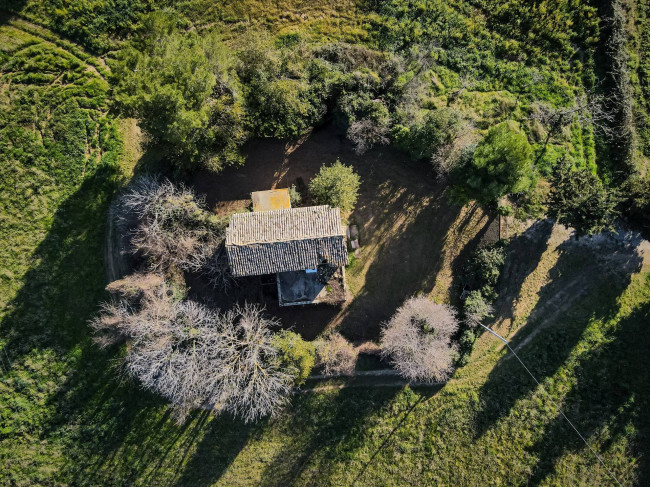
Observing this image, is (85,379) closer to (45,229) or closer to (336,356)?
(45,229)

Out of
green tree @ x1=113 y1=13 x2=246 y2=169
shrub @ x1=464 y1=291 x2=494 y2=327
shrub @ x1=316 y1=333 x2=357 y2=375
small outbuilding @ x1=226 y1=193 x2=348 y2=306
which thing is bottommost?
shrub @ x1=316 y1=333 x2=357 y2=375

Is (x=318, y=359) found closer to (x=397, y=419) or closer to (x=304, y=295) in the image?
(x=304, y=295)

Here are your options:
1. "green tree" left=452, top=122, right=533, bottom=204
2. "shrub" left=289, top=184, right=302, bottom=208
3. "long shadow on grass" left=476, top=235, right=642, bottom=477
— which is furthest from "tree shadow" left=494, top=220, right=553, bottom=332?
"shrub" left=289, top=184, right=302, bottom=208

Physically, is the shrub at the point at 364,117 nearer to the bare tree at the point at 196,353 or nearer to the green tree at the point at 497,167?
the green tree at the point at 497,167

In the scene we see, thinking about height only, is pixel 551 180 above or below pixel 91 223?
above

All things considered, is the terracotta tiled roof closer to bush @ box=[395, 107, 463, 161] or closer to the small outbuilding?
the small outbuilding

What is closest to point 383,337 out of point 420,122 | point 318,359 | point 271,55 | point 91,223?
point 318,359

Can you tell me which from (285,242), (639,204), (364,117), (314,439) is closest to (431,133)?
(364,117)
